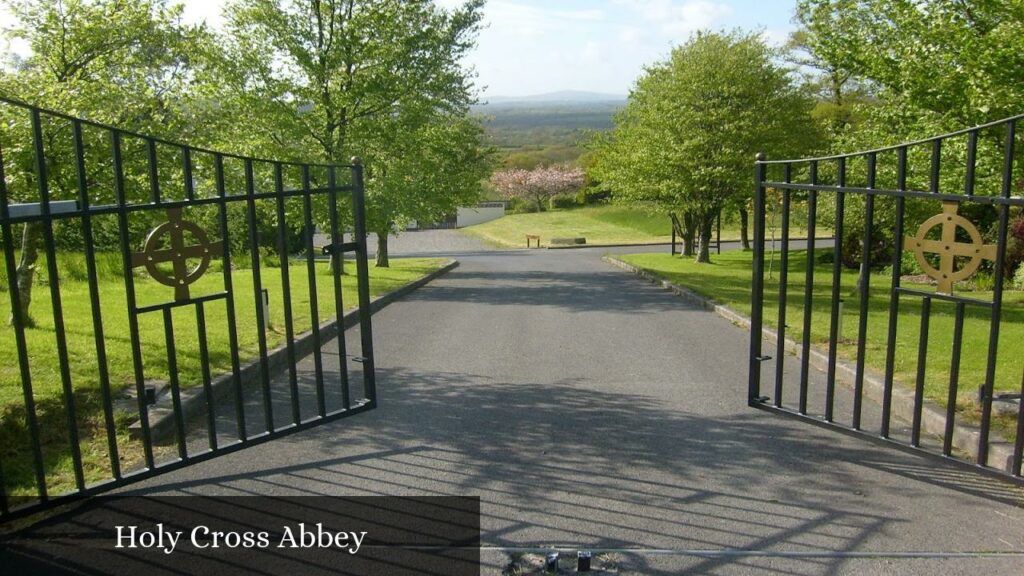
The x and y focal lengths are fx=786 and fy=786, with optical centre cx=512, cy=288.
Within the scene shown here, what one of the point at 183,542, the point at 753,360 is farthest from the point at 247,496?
the point at 753,360

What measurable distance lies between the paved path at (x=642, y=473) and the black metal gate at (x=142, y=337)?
1.58 feet

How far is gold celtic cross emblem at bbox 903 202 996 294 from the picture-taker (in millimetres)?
4500

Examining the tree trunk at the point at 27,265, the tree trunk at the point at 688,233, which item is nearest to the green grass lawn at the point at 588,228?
the tree trunk at the point at 688,233

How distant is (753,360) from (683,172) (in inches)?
676

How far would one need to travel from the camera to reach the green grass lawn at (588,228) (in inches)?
1820

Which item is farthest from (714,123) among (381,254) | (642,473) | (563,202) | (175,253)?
(563,202)

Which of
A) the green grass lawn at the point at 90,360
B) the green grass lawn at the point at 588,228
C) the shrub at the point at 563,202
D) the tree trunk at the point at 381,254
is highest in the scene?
the shrub at the point at 563,202

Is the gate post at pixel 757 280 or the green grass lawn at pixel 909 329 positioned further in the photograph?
the green grass lawn at pixel 909 329

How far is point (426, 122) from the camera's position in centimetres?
1838

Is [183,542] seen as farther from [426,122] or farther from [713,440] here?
[426,122]

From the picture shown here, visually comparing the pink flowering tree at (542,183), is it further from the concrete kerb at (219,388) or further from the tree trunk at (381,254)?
the concrete kerb at (219,388)

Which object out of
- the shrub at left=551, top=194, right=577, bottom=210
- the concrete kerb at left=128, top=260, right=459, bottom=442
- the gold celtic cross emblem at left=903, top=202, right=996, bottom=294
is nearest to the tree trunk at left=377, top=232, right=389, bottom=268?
the concrete kerb at left=128, top=260, right=459, bottom=442

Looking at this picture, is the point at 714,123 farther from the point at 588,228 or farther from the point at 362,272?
the point at 588,228

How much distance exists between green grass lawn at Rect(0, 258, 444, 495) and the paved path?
0.83 metres
